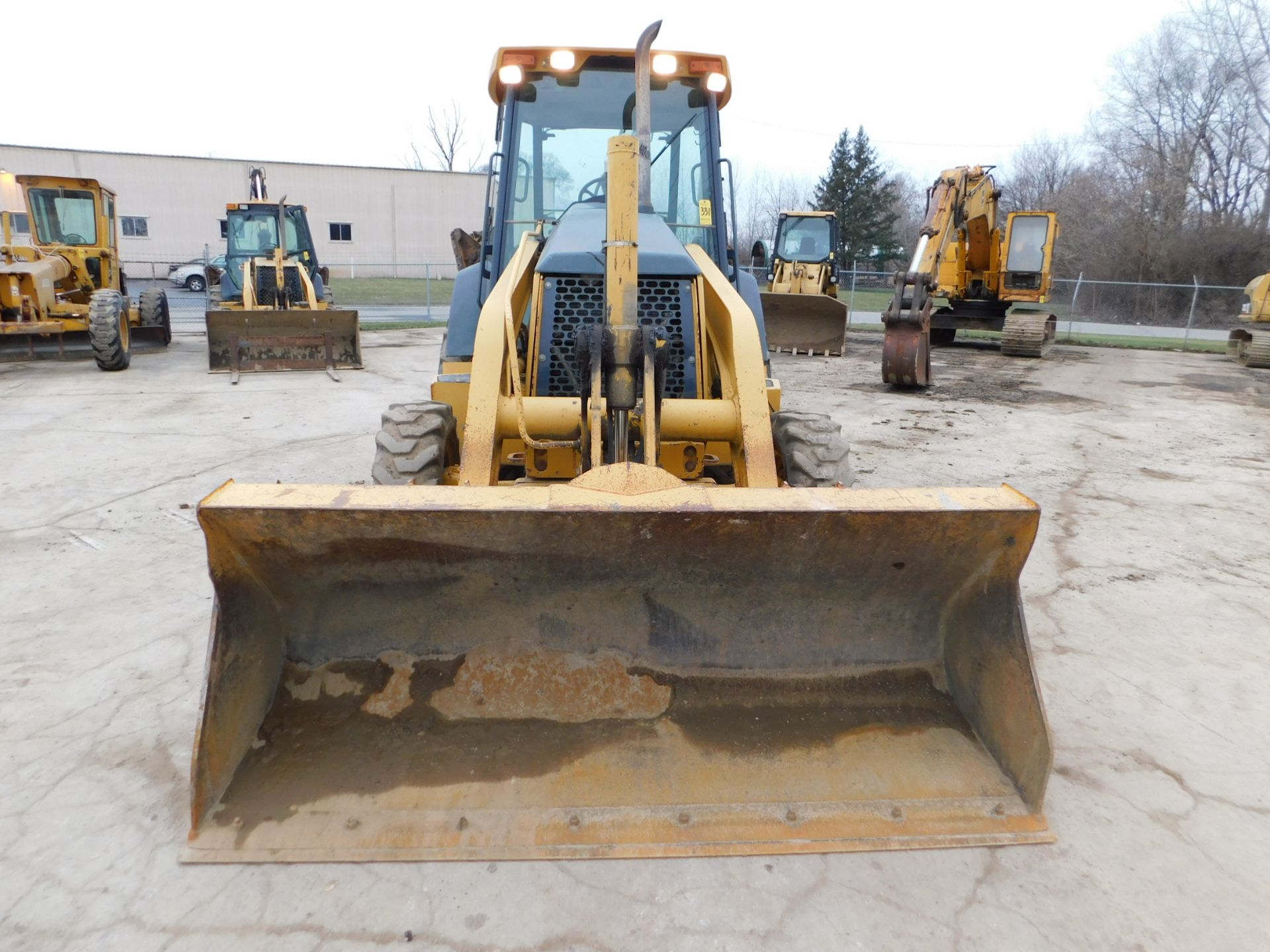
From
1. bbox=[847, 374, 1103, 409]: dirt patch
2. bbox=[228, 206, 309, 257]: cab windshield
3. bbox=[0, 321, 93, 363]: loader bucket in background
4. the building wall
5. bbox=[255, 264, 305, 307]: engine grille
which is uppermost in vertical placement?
the building wall

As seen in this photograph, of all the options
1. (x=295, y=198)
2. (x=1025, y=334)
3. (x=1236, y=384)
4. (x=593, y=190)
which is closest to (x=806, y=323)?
(x=1025, y=334)

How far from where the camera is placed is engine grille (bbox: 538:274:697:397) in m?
3.74

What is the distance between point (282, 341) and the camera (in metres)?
11.6

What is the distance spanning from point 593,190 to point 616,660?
9.72 ft

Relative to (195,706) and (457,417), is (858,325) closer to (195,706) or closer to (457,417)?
(457,417)

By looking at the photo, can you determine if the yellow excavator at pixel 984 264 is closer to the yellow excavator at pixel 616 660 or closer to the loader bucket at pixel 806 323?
the loader bucket at pixel 806 323

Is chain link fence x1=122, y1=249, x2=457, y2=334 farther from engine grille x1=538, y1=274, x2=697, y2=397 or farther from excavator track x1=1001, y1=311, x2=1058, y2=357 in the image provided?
engine grille x1=538, y1=274, x2=697, y2=397

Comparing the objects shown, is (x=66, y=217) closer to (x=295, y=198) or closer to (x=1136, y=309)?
(x=295, y=198)

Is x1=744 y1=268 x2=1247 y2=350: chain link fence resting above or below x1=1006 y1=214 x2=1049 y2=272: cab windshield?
below

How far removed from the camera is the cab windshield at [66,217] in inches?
481

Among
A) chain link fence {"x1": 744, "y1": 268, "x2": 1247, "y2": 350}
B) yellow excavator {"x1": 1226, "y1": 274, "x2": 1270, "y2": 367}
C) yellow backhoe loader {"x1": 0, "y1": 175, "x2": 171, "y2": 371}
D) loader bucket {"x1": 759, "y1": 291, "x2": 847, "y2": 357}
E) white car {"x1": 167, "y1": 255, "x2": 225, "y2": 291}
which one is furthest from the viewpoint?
white car {"x1": 167, "y1": 255, "x2": 225, "y2": 291}

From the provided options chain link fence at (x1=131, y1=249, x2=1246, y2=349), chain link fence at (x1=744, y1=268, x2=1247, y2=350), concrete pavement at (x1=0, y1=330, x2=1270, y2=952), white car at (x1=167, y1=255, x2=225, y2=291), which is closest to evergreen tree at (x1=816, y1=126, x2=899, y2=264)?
chain link fence at (x1=131, y1=249, x2=1246, y2=349)

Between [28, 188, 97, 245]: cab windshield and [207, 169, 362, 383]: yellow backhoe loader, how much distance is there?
2133 millimetres

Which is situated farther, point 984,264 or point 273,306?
point 984,264
